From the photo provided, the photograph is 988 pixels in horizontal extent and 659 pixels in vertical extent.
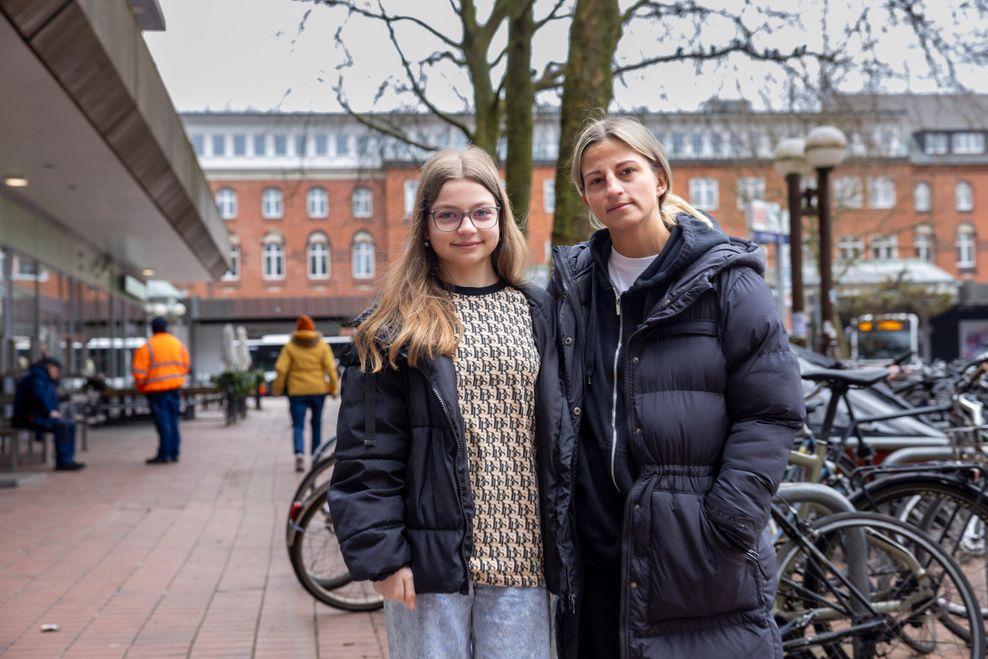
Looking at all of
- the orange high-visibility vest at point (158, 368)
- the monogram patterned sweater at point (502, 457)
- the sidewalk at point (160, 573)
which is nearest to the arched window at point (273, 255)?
the orange high-visibility vest at point (158, 368)

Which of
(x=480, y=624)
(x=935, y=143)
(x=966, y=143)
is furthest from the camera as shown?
(x=966, y=143)

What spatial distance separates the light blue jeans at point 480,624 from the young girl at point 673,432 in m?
0.09

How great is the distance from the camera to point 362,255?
213 feet

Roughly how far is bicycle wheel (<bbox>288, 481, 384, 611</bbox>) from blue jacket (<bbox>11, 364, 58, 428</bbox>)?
796 centimetres

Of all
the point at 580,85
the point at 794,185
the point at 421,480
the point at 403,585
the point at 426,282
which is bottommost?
the point at 403,585

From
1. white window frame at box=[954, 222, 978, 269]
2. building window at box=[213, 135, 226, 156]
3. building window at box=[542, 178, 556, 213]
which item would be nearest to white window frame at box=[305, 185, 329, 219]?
building window at box=[213, 135, 226, 156]

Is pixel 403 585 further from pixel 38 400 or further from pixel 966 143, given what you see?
pixel 966 143

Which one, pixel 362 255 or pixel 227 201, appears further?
pixel 227 201

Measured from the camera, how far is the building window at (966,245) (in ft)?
216

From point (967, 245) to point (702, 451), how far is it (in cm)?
6929

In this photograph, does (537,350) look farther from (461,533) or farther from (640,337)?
(461,533)

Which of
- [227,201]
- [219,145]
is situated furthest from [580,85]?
[219,145]

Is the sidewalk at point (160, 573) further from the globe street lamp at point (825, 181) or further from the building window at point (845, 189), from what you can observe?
the building window at point (845, 189)

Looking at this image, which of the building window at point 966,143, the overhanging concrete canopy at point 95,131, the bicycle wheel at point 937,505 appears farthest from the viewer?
the building window at point 966,143
